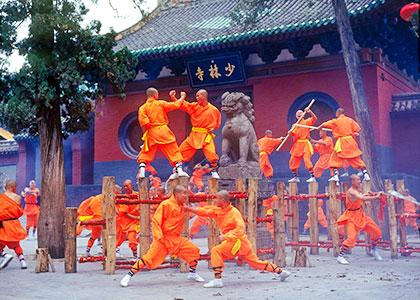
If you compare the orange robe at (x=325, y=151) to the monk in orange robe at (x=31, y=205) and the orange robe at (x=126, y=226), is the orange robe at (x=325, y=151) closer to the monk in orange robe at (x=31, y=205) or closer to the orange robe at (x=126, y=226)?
the orange robe at (x=126, y=226)

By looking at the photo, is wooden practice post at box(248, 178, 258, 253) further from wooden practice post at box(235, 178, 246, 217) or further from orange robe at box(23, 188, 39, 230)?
orange robe at box(23, 188, 39, 230)

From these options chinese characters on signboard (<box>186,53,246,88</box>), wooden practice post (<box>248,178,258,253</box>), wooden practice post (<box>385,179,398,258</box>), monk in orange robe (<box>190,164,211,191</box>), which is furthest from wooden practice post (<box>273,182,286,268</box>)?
chinese characters on signboard (<box>186,53,246,88</box>)

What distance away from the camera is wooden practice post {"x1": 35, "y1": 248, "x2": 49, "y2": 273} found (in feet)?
25.7

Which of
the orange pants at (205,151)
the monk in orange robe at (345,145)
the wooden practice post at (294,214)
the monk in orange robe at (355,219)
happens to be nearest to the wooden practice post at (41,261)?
the orange pants at (205,151)

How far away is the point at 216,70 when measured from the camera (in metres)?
16.7

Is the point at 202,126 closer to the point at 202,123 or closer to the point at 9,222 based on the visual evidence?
the point at 202,123

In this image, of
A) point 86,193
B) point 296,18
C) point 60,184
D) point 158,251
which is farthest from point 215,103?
point 158,251

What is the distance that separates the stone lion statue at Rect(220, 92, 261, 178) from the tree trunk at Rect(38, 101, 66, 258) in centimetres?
303

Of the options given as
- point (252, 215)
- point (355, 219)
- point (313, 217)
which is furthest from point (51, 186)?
point (355, 219)

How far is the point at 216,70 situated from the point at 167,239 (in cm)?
1071

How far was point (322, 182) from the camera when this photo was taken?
47.8 ft

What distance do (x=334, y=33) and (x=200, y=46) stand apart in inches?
151

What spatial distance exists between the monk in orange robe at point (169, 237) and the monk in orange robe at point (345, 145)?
512 cm

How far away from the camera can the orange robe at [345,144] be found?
10992 millimetres
